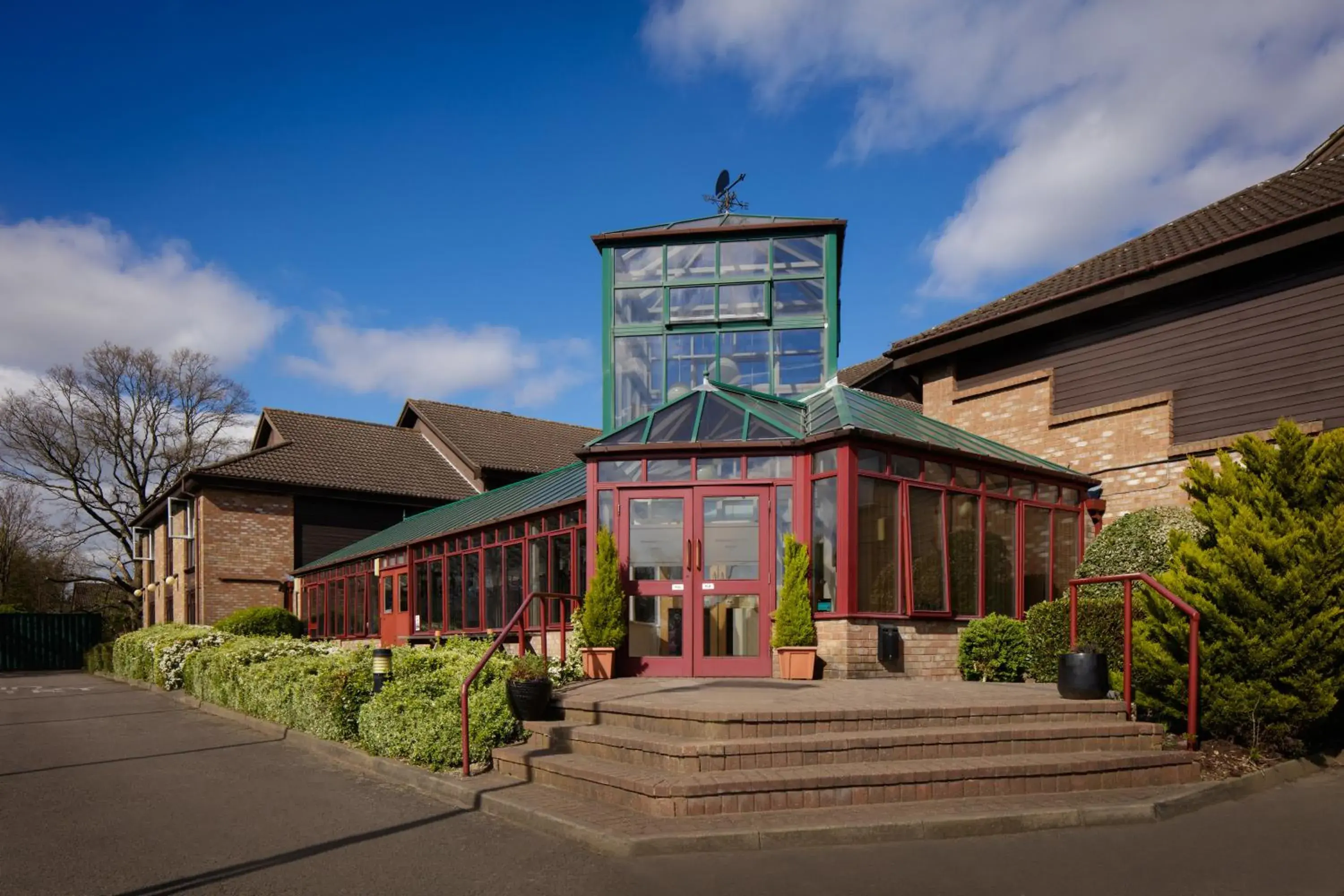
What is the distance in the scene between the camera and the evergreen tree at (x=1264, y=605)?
8.56m

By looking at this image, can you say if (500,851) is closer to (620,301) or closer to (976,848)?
(976,848)

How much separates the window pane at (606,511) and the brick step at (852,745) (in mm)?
4301

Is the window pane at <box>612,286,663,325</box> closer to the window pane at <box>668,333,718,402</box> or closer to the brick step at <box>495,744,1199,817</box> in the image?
the window pane at <box>668,333,718,402</box>

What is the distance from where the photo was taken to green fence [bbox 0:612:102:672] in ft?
121

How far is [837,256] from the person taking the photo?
1984cm

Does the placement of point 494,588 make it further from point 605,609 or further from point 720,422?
point 720,422

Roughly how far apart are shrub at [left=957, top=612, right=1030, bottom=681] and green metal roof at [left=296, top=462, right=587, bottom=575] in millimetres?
6072

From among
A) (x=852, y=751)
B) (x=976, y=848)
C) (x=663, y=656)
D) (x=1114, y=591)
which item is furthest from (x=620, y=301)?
(x=976, y=848)

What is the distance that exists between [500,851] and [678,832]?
1.20 m

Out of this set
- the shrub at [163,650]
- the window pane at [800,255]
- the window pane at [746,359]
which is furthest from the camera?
the shrub at [163,650]

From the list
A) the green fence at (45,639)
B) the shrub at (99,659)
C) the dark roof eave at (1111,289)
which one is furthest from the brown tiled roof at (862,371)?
the green fence at (45,639)

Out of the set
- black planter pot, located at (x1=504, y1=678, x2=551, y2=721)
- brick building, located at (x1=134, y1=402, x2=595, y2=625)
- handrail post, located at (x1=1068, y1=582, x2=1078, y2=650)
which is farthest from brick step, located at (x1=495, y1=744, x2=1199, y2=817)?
brick building, located at (x1=134, y1=402, x2=595, y2=625)

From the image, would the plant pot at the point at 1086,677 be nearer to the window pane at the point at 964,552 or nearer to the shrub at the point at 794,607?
the shrub at the point at 794,607

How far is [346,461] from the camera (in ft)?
107
